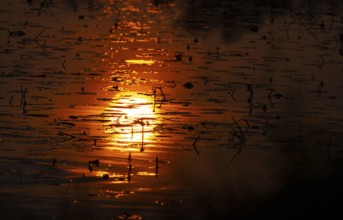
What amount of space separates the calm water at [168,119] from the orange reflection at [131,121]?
27 mm

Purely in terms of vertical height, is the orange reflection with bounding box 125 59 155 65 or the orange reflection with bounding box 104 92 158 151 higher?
the orange reflection with bounding box 125 59 155 65

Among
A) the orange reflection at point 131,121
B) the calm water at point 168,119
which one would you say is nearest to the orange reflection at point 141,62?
the calm water at point 168,119

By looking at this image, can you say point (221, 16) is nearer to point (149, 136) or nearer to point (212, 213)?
point (149, 136)

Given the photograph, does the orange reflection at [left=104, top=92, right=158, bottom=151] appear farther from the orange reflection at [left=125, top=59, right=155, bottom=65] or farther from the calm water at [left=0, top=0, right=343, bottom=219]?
the orange reflection at [left=125, top=59, right=155, bottom=65]

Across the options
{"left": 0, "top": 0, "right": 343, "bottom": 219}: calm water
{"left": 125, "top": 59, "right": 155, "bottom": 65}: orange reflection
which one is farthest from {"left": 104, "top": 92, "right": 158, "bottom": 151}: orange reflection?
{"left": 125, "top": 59, "right": 155, "bottom": 65}: orange reflection

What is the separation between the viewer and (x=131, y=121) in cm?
1341

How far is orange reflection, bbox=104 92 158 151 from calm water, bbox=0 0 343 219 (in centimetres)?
3

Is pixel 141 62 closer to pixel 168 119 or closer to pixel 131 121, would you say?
pixel 168 119

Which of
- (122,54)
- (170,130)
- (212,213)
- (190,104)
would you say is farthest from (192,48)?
(212,213)

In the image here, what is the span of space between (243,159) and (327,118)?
8.78 feet

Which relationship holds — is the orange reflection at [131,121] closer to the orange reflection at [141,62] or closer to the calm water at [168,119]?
the calm water at [168,119]

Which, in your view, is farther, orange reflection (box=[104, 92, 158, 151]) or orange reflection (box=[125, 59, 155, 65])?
orange reflection (box=[125, 59, 155, 65])

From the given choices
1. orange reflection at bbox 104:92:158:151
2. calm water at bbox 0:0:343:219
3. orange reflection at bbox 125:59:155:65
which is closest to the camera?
calm water at bbox 0:0:343:219

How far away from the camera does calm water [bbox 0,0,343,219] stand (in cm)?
995
